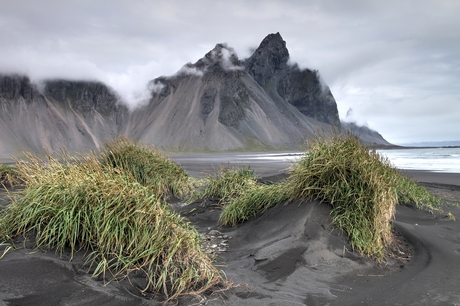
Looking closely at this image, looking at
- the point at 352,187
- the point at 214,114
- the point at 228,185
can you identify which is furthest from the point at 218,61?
the point at 352,187

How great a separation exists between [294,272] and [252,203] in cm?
312

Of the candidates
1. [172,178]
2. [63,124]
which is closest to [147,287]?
[172,178]

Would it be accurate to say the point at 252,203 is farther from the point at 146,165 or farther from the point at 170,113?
the point at 170,113

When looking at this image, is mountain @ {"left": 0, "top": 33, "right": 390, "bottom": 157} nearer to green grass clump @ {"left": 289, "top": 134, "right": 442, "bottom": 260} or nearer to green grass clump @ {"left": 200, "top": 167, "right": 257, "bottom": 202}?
green grass clump @ {"left": 200, "top": 167, "right": 257, "bottom": 202}

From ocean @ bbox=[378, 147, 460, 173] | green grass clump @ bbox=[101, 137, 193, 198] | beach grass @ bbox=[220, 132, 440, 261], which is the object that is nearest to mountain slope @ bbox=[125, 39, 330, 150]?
ocean @ bbox=[378, 147, 460, 173]

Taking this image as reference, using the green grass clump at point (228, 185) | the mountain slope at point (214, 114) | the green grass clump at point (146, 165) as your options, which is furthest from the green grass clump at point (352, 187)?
the mountain slope at point (214, 114)

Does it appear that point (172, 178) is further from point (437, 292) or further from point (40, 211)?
point (437, 292)

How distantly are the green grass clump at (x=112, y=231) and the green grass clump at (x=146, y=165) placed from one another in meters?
5.92

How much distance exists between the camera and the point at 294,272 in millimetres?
5207

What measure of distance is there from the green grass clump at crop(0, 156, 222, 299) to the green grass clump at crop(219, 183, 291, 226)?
10.1ft

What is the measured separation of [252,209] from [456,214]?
20.0ft

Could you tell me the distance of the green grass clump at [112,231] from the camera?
14.1 feet

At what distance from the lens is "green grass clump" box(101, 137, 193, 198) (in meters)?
11.6

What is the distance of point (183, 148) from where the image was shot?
15125cm
